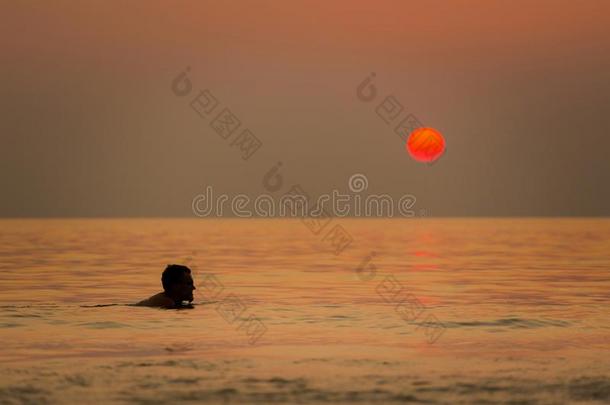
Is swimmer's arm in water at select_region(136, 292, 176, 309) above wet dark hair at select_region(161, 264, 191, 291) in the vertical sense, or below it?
below

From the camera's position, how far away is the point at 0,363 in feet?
58.6

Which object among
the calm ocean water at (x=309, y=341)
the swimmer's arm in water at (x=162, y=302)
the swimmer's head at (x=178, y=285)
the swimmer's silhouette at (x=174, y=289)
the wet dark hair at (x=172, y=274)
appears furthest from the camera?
the swimmer's arm in water at (x=162, y=302)

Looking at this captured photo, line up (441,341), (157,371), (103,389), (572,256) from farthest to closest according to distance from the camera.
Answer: (572,256), (441,341), (157,371), (103,389)

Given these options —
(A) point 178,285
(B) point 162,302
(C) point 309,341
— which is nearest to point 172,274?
(A) point 178,285

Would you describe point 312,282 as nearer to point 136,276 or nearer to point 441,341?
point 136,276

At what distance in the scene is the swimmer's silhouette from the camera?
27.6m

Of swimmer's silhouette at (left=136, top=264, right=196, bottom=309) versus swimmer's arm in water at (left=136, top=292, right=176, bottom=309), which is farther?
swimmer's arm in water at (left=136, top=292, right=176, bottom=309)

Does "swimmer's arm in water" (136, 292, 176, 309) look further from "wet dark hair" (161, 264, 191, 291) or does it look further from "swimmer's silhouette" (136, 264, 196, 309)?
"wet dark hair" (161, 264, 191, 291)

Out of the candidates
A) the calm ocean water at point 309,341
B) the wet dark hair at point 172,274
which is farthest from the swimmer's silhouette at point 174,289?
the calm ocean water at point 309,341

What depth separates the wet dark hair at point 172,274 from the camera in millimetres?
27484

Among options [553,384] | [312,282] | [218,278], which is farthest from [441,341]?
[218,278]

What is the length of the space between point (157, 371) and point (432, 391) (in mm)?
4827

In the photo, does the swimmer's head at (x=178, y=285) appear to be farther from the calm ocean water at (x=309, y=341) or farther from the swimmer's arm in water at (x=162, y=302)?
the calm ocean water at (x=309, y=341)

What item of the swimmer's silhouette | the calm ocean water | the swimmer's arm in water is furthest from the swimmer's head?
the calm ocean water
